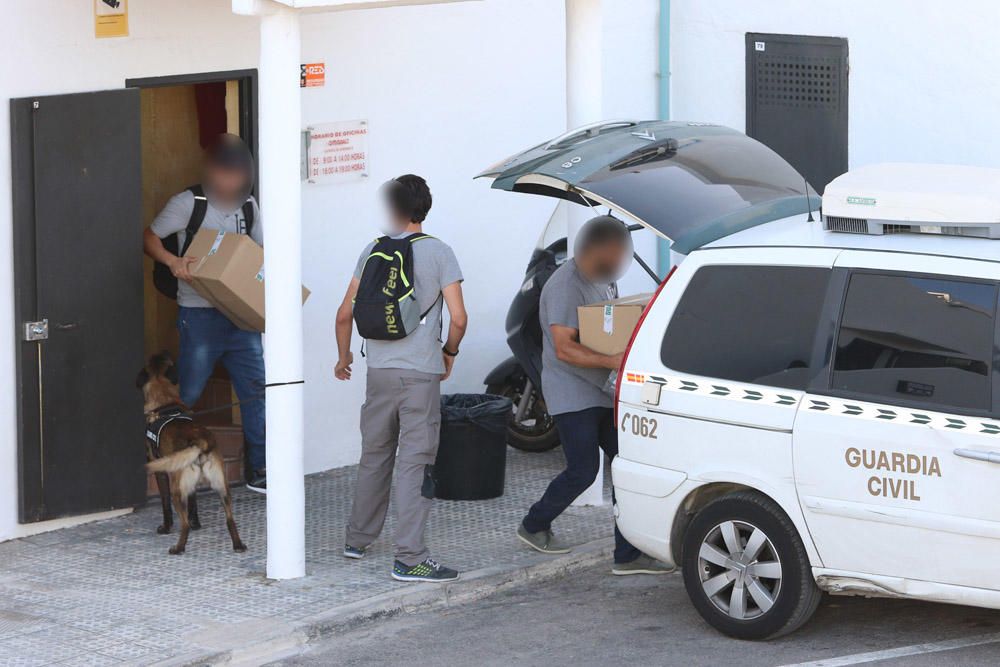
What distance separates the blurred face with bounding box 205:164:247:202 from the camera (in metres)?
8.59

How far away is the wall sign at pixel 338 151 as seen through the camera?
9266 mm

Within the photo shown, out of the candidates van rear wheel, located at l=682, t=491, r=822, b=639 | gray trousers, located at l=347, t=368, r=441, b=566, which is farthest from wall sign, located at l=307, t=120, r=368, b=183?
van rear wheel, located at l=682, t=491, r=822, b=639

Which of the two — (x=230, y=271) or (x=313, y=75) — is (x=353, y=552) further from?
(x=313, y=75)

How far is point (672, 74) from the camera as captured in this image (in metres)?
11.7

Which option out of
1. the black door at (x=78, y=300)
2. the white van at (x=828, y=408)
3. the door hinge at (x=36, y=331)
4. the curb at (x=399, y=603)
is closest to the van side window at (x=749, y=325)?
the white van at (x=828, y=408)

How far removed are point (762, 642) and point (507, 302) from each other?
4.69 m

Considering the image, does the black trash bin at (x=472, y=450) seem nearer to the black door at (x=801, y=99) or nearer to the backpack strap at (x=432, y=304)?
the backpack strap at (x=432, y=304)

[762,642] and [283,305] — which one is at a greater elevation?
[283,305]

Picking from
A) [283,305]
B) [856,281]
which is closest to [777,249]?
[856,281]

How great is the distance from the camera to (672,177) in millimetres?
6734

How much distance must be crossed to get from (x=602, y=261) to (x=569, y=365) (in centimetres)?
56

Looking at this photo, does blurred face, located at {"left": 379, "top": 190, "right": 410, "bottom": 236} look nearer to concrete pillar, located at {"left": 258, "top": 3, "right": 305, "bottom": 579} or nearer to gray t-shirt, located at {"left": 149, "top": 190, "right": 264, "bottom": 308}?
concrete pillar, located at {"left": 258, "top": 3, "right": 305, "bottom": 579}

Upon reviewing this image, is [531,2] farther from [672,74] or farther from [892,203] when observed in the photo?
[892,203]

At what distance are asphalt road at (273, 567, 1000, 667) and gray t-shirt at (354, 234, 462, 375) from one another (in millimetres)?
1251
